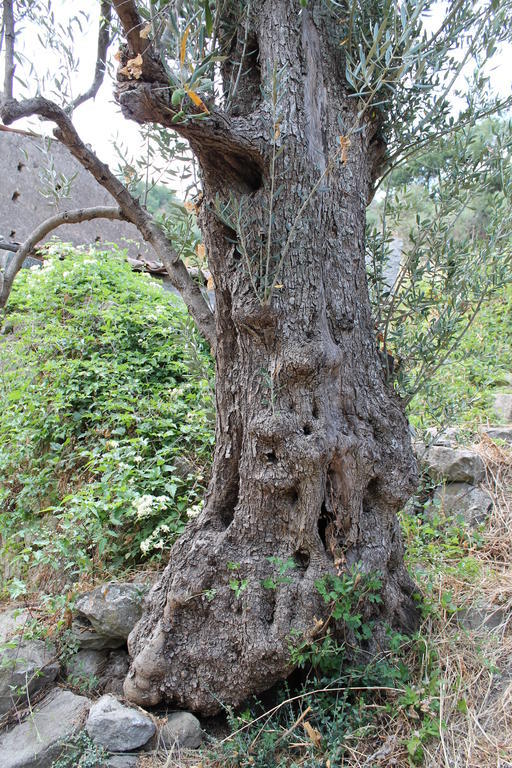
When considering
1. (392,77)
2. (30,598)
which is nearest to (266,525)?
(30,598)

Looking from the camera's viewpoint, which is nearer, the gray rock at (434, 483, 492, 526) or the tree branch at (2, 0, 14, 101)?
the tree branch at (2, 0, 14, 101)

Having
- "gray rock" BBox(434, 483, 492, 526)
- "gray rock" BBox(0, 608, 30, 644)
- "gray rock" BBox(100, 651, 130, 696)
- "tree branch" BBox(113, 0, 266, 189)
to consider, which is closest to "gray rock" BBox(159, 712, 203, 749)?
"gray rock" BBox(100, 651, 130, 696)

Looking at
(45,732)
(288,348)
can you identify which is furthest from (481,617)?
(45,732)

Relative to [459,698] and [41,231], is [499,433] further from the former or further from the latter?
[41,231]

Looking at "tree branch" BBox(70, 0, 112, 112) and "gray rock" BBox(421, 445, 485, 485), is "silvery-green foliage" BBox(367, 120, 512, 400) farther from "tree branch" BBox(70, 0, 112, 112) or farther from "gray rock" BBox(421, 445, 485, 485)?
"tree branch" BBox(70, 0, 112, 112)

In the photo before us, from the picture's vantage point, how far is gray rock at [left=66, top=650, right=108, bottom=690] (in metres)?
2.96

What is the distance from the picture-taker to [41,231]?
2.87 m

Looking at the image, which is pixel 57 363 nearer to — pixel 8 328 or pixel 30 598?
pixel 8 328

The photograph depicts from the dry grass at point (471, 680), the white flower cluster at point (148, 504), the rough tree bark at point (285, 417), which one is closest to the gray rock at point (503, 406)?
the dry grass at point (471, 680)

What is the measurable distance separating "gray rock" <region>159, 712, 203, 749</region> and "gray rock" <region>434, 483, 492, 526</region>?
2211 mm

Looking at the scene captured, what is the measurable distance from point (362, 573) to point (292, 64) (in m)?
2.37

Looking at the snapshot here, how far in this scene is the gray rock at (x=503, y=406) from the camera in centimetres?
506

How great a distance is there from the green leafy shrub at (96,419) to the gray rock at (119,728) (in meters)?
0.87

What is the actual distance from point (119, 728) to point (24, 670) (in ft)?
2.23
